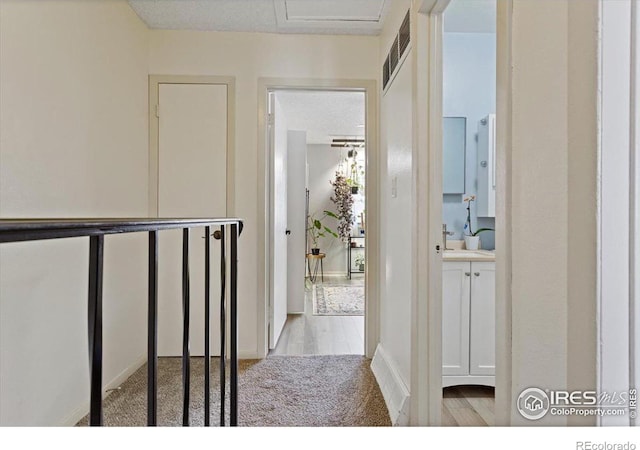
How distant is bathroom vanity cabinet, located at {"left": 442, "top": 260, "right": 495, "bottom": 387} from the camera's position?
2334 mm

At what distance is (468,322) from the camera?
7.66 ft

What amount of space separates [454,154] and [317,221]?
4.14 meters

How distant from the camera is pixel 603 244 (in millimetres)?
715

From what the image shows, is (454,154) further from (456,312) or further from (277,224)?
(277,224)

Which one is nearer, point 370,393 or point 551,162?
point 551,162

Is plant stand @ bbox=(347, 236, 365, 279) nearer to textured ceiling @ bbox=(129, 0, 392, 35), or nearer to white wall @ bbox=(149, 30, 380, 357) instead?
white wall @ bbox=(149, 30, 380, 357)

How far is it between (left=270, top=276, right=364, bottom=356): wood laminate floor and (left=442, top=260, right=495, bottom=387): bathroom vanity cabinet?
3.01 ft

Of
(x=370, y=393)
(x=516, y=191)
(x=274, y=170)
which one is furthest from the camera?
(x=274, y=170)

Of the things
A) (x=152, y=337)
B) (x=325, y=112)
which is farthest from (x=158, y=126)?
(x=152, y=337)

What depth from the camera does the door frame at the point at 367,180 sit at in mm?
2984

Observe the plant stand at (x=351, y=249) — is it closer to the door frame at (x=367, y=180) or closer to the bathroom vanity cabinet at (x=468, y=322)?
the door frame at (x=367, y=180)

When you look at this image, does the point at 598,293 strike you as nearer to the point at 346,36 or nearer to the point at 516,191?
the point at 516,191

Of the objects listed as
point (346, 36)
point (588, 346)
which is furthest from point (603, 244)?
point (346, 36)

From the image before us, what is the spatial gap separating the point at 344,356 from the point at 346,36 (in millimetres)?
2363
